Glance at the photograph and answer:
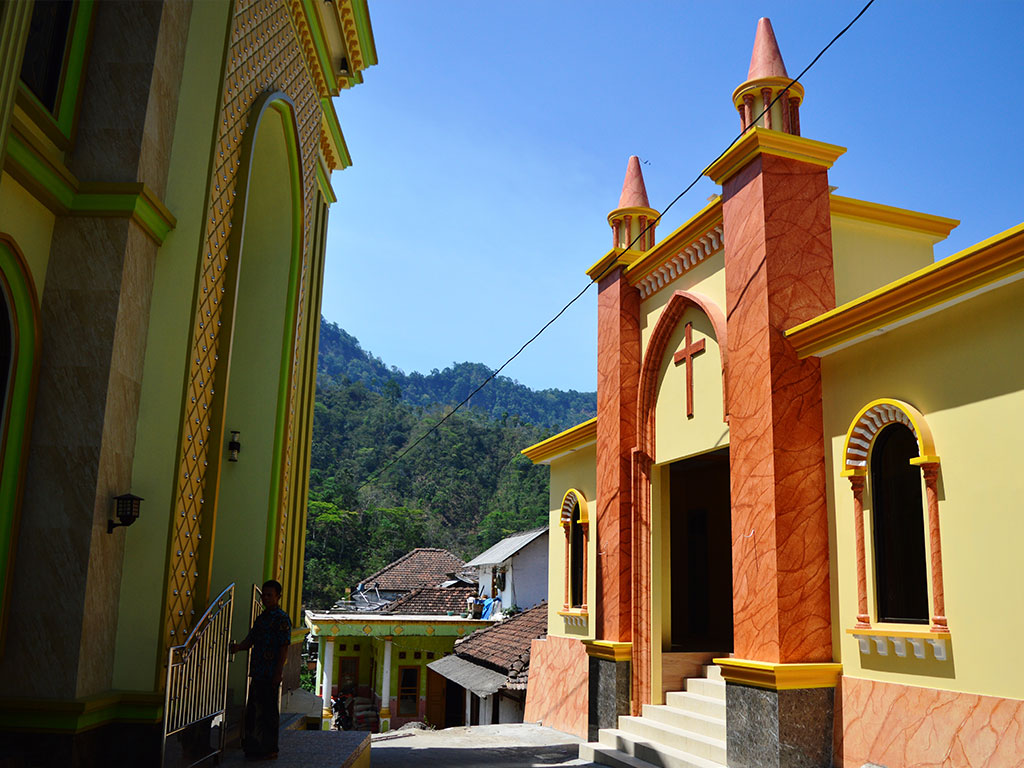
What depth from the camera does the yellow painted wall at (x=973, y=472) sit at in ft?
17.8

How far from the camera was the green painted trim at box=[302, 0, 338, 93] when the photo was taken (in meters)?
9.11

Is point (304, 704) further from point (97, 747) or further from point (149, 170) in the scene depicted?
point (149, 170)

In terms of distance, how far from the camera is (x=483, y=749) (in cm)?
996

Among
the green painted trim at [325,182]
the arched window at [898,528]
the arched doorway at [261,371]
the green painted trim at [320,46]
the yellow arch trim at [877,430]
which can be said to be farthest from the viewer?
the green painted trim at [325,182]

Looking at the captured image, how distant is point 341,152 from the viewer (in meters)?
12.3

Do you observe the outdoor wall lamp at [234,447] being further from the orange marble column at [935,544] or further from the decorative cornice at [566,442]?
the orange marble column at [935,544]

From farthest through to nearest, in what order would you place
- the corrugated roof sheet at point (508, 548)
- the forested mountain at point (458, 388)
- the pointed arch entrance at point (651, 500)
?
the forested mountain at point (458, 388) < the corrugated roof sheet at point (508, 548) < the pointed arch entrance at point (651, 500)

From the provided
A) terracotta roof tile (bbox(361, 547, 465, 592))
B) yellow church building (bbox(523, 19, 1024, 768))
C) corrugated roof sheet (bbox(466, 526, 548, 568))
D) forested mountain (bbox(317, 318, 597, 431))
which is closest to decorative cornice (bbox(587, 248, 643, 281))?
yellow church building (bbox(523, 19, 1024, 768))

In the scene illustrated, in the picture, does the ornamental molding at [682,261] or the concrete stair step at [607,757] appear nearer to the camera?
the concrete stair step at [607,757]

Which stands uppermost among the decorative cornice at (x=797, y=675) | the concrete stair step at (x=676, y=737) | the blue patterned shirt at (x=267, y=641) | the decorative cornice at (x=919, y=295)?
the decorative cornice at (x=919, y=295)

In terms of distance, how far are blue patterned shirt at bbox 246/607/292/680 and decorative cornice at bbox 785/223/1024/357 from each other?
4.87 meters

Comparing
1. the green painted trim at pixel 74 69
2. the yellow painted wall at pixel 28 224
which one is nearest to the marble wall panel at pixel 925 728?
the yellow painted wall at pixel 28 224

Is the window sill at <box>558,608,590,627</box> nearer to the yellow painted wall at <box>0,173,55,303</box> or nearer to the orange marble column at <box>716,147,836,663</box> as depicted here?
the orange marble column at <box>716,147,836,663</box>

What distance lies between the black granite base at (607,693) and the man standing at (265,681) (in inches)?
177
